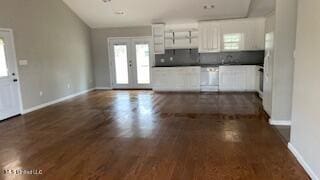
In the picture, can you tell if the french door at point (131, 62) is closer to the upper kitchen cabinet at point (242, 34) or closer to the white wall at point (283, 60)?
the upper kitchen cabinet at point (242, 34)

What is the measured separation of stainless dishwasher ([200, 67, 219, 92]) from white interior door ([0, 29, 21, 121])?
18.6 ft

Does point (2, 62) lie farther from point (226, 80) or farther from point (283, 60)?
point (226, 80)

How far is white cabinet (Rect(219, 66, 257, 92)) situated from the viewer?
824cm

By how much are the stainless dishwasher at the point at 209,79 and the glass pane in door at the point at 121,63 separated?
3.09m

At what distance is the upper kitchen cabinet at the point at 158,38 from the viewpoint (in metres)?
8.96

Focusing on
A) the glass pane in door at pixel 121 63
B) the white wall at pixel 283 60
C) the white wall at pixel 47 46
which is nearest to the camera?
the white wall at pixel 283 60

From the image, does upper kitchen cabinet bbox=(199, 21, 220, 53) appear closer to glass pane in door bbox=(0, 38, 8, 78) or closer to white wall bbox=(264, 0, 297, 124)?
white wall bbox=(264, 0, 297, 124)

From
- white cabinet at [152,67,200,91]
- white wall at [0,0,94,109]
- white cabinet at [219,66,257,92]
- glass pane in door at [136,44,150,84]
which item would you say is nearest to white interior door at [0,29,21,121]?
white wall at [0,0,94,109]

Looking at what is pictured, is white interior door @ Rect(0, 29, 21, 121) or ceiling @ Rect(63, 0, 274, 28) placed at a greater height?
ceiling @ Rect(63, 0, 274, 28)

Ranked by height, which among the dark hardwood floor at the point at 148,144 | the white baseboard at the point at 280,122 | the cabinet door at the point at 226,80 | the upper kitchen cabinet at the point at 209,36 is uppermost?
the upper kitchen cabinet at the point at 209,36

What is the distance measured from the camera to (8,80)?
18.8 feet

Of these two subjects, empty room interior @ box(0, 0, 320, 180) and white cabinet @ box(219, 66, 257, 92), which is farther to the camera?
white cabinet @ box(219, 66, 257, 92)

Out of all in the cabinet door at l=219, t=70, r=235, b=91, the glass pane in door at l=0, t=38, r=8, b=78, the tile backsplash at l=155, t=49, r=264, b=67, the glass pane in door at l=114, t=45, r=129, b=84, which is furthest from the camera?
the glass pane in door at l=114, t=45, r=129, b=84

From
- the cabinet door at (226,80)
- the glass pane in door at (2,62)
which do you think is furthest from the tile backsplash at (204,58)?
the glass pane in door at (2,62)
